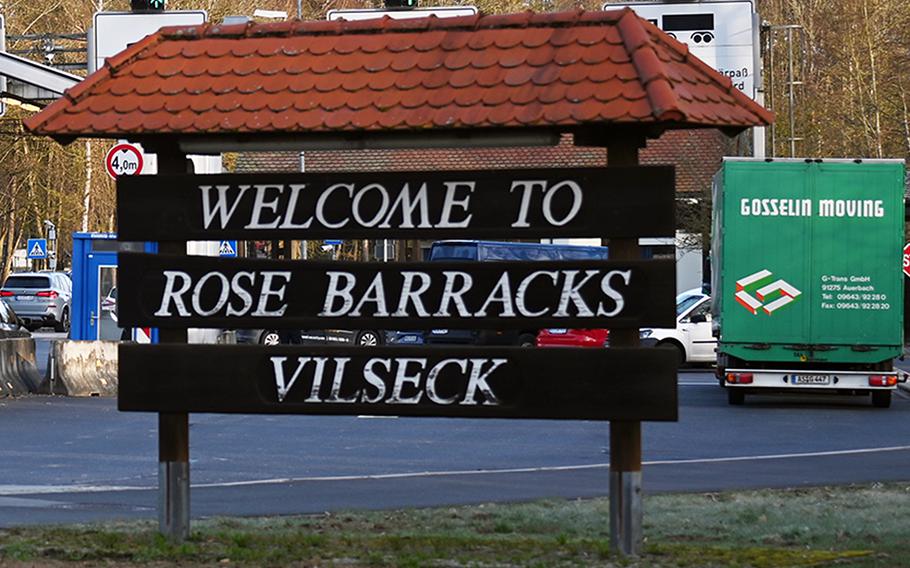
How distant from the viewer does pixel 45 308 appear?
178ft

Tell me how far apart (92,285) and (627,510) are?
23.8 m

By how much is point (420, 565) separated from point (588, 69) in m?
2.78

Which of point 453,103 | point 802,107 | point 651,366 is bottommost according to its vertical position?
point 651,366

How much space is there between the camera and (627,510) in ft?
31.3

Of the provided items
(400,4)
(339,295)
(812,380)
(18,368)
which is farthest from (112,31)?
(339,295)

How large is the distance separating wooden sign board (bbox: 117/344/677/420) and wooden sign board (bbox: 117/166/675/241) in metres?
0.65

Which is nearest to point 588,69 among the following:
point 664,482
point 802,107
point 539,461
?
point 664,482

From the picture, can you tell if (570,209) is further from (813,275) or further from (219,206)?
(813,275)

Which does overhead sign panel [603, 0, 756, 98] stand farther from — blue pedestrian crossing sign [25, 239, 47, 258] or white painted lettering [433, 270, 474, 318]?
blue pedestrian crossing sign [25, 239, 47, 258]

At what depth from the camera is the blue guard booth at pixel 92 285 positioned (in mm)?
31812

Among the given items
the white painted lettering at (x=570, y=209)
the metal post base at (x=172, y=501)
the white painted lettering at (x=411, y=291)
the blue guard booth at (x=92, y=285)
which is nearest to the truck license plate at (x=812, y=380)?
the blue guard booth at (x=92, y=285)

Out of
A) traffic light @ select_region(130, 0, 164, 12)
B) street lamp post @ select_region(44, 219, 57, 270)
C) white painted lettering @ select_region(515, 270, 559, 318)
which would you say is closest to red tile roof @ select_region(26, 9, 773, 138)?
white painted lettering @ select_region(515, 270, 559, 318)

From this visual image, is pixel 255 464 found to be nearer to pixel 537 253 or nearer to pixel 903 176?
pixel 903 176

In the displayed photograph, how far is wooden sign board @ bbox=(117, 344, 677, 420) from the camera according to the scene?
31.2ft
